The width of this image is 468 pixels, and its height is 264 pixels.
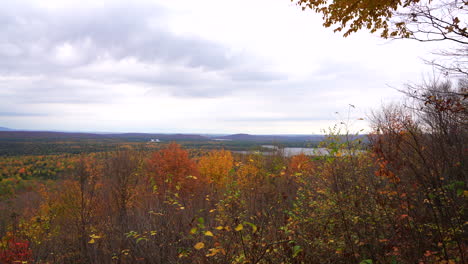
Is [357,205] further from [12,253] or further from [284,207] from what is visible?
[12,253]

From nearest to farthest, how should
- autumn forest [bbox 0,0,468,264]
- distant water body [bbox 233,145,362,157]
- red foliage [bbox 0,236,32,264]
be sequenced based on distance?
autumn forest [bbox 0,0,468,264]
distant water body [bbox 233,145,362,157]
red foliage [bbox 0,236,32,264]

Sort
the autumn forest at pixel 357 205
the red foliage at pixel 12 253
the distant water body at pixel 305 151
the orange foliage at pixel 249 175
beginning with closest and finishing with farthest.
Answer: the autumn forest at pixel 357 205
the orange foliage at pixel 249 175
the distant water body at pixel 305 151
the red foliage at pixel 12 253

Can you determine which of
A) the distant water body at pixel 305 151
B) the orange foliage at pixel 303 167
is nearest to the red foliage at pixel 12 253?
the orange foliage at pixel 303 167

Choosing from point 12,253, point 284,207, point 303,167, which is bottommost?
point 12,253

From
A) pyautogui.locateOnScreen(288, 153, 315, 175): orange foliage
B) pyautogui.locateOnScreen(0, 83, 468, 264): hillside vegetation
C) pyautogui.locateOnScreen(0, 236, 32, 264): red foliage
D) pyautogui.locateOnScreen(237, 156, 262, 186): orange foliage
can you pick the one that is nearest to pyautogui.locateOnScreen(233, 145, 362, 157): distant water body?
pyautogui.locateOnScreen(288, 153, 315, 175): orange foliage

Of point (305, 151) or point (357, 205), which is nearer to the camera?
point (357, 205)

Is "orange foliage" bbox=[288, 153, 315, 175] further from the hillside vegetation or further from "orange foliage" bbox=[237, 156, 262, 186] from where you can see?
"orange foliage" bbox=[237, 156, 262, 186]

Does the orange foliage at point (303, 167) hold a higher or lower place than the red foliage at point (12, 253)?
higher

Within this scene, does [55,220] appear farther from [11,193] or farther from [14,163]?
[14,163]

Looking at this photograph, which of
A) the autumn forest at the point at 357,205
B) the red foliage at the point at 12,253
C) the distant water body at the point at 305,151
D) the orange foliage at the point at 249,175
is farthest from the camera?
the red foliage at the point at 12,253

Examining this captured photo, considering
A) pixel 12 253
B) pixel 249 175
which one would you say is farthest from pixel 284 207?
pixel 12 253

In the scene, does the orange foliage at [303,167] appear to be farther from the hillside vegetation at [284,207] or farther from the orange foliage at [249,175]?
the orange foliage at [249,175]

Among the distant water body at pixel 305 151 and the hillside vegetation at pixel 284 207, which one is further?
the distant water body at pixel 305 151

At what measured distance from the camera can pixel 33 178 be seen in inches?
2837
